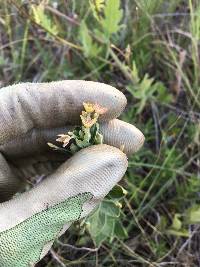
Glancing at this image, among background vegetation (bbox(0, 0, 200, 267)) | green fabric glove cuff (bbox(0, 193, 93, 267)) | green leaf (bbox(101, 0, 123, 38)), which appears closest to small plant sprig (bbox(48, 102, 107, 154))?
green fabric glove cuff (bbox(0, 193, 93, 267))

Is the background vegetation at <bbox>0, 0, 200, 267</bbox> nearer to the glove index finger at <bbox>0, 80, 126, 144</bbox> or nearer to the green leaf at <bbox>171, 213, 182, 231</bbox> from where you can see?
the green leaf at <bbox>171, 213, 182, 231</bbox>

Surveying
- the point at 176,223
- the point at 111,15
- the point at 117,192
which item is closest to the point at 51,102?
the point at 117,192

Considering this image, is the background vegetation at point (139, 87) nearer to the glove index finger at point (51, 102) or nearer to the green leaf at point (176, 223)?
the green leaf at point (176, 223)

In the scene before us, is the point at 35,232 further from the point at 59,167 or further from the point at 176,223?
the point at 176,223

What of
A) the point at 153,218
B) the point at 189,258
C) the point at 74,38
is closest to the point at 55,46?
the point at 74,38

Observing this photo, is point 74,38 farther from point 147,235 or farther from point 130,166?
point 147,235

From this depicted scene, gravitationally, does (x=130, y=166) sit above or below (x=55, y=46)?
below

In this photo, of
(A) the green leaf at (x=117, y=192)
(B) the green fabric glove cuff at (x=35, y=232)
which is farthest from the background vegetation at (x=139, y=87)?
(B) the green fabric glove cuff at (x=35, y=232)
